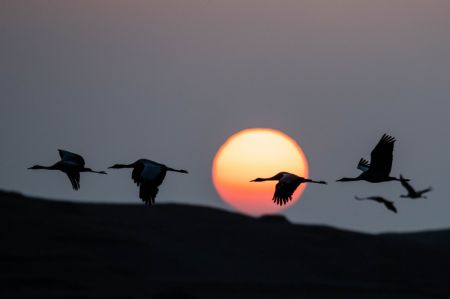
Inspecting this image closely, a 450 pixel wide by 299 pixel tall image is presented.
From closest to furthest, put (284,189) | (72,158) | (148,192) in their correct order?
1. (148,192)
2. (284,189)
3. (72,158)

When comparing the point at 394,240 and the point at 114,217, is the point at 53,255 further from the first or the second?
the point at 394,240

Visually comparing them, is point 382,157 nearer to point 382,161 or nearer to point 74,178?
point 382,161

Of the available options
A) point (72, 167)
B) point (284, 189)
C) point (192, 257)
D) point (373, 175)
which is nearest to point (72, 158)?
point (72, 167)

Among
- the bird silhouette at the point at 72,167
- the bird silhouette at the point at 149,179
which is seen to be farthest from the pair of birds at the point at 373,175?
the bird silhouette at the point at 72,167

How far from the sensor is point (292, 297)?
232ft

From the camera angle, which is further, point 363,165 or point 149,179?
point 363,165

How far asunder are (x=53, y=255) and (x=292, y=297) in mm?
14339

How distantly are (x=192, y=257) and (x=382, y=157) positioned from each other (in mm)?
51180

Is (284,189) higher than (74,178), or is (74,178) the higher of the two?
(74,178)

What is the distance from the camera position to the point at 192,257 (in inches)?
3103

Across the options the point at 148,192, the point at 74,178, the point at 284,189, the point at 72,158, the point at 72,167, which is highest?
the point at 72,158

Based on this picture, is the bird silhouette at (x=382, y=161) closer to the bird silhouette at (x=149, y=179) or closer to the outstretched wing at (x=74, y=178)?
the bird silhouette at (x=149, y=179)

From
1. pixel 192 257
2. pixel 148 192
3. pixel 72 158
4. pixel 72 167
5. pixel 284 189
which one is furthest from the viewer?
pixel 192 257

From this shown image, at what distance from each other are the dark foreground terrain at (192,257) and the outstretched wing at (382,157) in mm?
35681
